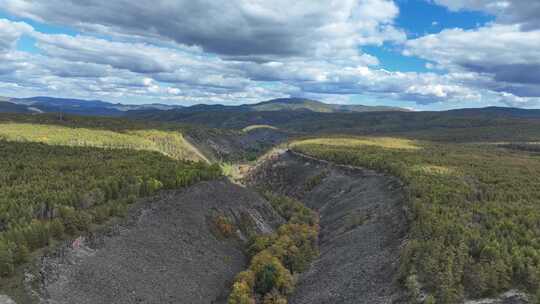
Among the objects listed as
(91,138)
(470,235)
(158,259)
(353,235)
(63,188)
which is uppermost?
(63,188)

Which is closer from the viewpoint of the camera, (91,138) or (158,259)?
(158,259)

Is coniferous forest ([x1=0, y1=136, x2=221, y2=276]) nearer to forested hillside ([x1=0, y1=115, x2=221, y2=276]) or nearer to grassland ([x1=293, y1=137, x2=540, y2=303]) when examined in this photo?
forested hillside ([x1=0, y1=115, x2=221, y2=276])

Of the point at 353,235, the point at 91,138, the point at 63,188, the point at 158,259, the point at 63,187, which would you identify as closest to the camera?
the point at 158,259

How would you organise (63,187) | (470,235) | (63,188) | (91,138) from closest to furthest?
(470,235), (63,188), (63,187), (91,138)

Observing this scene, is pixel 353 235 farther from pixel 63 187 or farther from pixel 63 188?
pixel 63 187

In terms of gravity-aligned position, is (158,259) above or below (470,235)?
below

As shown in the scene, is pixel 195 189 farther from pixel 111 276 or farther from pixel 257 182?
pixel 257 182

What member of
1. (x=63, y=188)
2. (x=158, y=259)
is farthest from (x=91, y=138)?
(x=158, y=259)

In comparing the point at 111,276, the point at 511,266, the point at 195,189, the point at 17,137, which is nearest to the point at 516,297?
the point at 511,266
